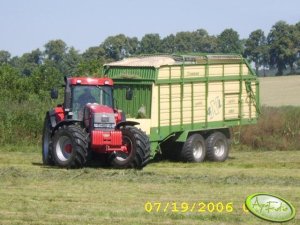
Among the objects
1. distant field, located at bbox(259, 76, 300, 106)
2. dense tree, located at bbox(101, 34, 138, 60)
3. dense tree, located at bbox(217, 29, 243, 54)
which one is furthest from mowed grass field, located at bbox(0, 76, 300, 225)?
dense tree, located at bbox(217, 29, 243, 54)

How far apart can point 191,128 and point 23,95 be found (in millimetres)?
14069

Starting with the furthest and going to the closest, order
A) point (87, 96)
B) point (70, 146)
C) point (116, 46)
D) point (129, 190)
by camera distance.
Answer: point (116, 46) < point (87, 96) < point (70, 146) < point (129, 190)

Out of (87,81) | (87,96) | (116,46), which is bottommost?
(87,96)

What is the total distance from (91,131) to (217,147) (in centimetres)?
582

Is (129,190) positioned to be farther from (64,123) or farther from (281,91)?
(281,91)

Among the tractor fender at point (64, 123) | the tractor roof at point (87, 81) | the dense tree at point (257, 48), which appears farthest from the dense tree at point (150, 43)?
the tractor fender at point (64, 123)

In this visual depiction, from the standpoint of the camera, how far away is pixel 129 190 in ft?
45.6

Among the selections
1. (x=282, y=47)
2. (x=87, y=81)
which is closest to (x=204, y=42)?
(x=282, y=47)

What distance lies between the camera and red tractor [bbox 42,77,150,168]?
1770 centimetres

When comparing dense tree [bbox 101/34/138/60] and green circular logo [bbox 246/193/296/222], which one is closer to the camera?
green circular logo [bbox 246/193/296/222]

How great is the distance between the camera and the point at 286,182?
50.7ft

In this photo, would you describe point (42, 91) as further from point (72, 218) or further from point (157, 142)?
point (72, 218)

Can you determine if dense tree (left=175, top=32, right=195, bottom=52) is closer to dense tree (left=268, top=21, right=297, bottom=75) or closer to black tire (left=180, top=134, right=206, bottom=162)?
dense tree (left=268, top=21, right=297, bottom=75)

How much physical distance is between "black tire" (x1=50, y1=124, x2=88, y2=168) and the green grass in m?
0.31
